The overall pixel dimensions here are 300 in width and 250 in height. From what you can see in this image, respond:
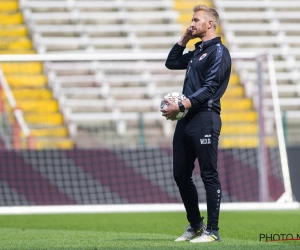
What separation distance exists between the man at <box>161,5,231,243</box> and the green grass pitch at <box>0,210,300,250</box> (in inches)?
11.2

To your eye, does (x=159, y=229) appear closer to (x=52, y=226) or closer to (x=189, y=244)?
(x=52, y=226)

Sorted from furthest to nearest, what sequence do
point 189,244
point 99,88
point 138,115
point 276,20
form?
point 276,20
point 99,88
point 138,115
point 189,244

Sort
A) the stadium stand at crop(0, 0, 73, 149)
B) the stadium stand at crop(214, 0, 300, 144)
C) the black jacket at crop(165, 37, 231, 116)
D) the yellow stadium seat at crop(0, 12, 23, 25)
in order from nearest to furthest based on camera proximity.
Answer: the black jacket at crop(165, 37, 231, 116)
the stadium stand at crop(0, 0, 73, 149)
the yellow stadium seat at crop(0, 12, 23, 25)
the stadium stand at crop(214, 0, 300, 144)

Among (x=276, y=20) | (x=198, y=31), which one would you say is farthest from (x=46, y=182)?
(x=276, y=20)

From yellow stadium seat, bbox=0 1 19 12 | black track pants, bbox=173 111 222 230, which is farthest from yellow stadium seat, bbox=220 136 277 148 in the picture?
black track pants, bbox=173 111 222 230

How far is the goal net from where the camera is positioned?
41.6 ft

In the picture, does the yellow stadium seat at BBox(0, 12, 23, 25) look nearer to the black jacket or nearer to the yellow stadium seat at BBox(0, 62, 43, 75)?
the yellow stadium seat at BBox(0, 62, 43, 75)

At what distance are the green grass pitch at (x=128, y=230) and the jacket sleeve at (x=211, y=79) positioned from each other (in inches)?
42.1

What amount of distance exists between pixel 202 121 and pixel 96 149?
623 cm

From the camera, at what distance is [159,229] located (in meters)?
8.95

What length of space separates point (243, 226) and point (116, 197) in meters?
4.01

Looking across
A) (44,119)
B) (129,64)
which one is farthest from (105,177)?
(129,64)

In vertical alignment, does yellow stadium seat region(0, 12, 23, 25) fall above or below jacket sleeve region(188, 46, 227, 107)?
above

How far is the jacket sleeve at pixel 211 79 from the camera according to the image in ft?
21.9
